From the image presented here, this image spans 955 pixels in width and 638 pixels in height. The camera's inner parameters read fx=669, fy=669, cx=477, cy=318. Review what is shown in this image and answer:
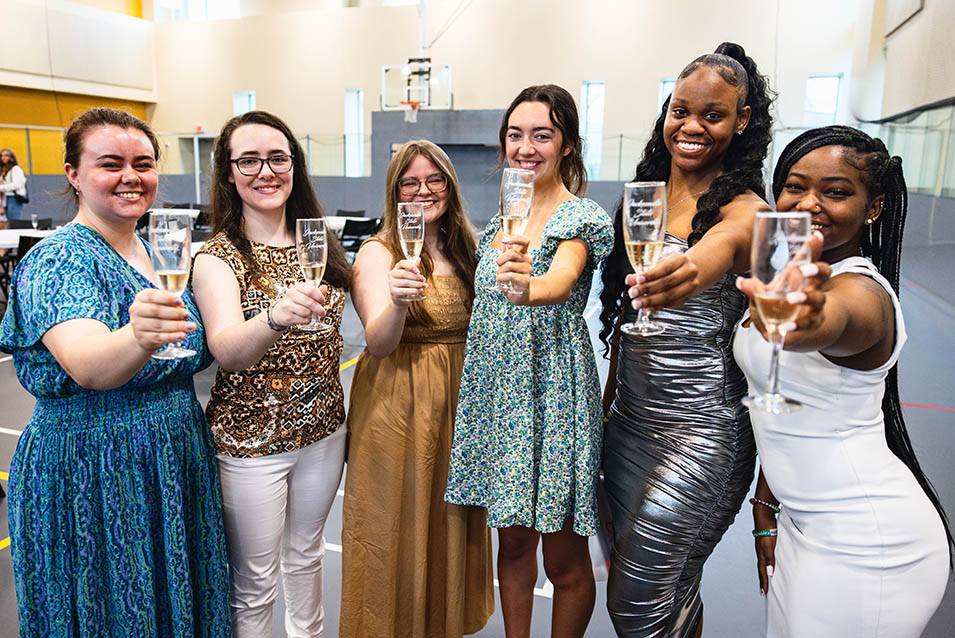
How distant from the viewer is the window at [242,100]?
19203 millimetres

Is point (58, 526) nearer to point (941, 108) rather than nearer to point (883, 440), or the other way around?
point (883, 440)

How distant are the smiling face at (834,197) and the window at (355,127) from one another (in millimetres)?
15999

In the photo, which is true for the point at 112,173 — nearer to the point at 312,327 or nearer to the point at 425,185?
the point at 312,327

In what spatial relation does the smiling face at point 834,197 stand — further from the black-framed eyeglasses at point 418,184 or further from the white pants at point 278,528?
the white pants at point 278,528

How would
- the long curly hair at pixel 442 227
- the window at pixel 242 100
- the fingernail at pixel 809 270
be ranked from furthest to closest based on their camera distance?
the window at pixel 242 100
the long curly hair at pixel 442 227
the fingernail at pixel 809 270

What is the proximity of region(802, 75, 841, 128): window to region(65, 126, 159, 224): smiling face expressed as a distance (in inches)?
618

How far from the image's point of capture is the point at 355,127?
18.4 m

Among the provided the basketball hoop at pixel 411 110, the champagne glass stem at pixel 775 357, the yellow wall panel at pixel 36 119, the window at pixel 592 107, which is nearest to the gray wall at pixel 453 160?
the basketball hoop at pixel 411 110

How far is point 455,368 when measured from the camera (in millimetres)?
2254

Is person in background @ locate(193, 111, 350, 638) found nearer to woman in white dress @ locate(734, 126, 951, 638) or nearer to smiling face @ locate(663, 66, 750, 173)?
smiling face @ locate(663, 66, 750, 173)

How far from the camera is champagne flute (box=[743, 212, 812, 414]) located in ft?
3.57

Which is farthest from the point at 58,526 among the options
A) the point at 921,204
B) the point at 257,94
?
the point at 257,94

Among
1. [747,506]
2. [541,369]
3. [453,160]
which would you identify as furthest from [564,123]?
[453,160]

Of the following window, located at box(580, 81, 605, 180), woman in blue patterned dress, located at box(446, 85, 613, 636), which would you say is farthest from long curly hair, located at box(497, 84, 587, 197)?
window, located at box(580, 81, 605, 180)
